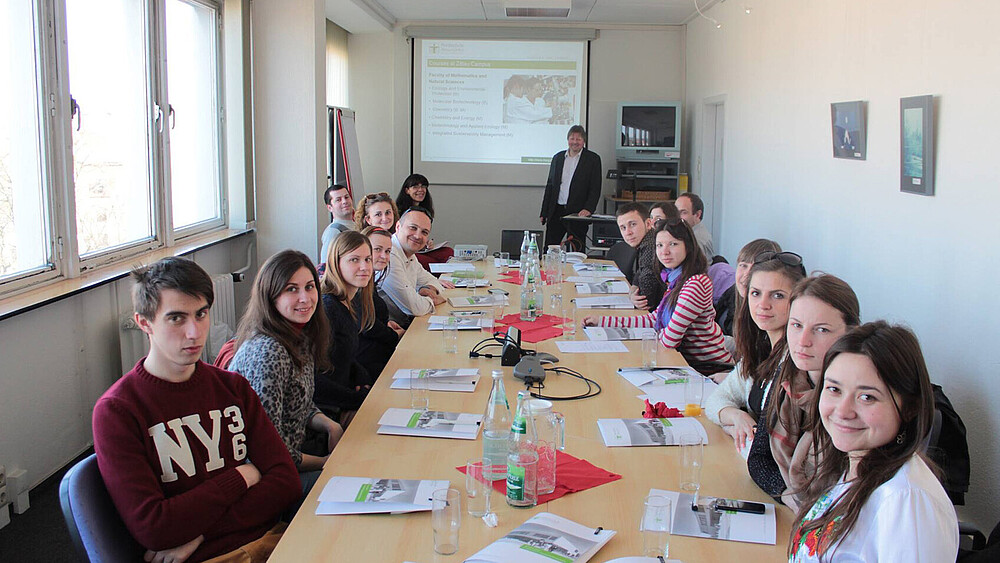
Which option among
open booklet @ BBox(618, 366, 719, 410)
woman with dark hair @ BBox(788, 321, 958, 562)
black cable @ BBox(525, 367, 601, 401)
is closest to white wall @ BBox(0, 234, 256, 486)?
black cable @ BBox(525, 367, 601, 401)

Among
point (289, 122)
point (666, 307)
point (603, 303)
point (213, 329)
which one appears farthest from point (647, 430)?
point (289, 122)

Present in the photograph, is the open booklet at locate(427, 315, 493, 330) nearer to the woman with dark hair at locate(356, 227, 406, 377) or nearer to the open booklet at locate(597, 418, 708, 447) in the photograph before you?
the woman with dark hair at locate(356, 227, 406, 377)

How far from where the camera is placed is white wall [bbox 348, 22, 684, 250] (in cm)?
988

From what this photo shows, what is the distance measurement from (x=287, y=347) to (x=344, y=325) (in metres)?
0.77

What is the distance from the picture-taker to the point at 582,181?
30.1ft

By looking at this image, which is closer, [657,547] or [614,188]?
[657,547]

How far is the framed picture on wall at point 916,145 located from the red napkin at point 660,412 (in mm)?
1990

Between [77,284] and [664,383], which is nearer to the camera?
[664,383]

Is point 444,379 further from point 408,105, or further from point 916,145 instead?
point 408,105

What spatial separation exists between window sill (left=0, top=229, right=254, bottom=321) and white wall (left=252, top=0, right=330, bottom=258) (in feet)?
3.17

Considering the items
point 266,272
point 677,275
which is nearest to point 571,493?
point 266,272

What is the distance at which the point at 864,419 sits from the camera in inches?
61.4

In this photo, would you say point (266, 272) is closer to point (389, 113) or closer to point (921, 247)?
point (921, 247)

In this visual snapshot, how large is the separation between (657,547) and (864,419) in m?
0.52
